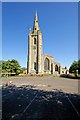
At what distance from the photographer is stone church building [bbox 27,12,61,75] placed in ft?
283

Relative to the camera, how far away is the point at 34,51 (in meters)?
90.3

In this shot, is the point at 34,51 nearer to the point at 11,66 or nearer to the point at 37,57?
the point at 37,57

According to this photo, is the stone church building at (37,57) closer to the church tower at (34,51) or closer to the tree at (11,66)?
the church tower at (34,51)

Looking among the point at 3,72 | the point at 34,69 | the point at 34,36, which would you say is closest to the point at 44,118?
the point at 3,72

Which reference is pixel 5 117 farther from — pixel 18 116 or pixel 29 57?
pixel 29 57

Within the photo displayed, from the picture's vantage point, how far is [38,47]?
9000cm

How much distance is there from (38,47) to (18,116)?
80.6 metres

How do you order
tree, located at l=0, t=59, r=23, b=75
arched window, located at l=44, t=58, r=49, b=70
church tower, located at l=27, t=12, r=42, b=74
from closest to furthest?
tree, located at l=0, t=59, r=23, b=75, church tower, located at l=27, t=12, r=42, b=74, arched window, located at l=44, t=58, r=49, b=70

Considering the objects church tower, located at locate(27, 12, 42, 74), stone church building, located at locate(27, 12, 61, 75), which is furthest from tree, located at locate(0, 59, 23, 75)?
church tower, located at locate(27, 12, 42, 74)

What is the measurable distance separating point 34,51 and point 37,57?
3527 mm

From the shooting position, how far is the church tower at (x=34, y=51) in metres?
86.1

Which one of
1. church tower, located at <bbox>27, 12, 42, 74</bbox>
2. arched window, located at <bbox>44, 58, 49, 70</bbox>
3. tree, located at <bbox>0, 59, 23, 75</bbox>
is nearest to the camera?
tree, located at <bbox>0, 59, 23, 75</bbox>

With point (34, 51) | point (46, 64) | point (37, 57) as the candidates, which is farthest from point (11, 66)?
point (46, 64)

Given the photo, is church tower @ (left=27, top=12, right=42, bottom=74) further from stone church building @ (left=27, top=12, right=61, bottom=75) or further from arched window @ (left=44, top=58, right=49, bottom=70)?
arched window @ (left=44, top=58, right=49, bottom=70)
